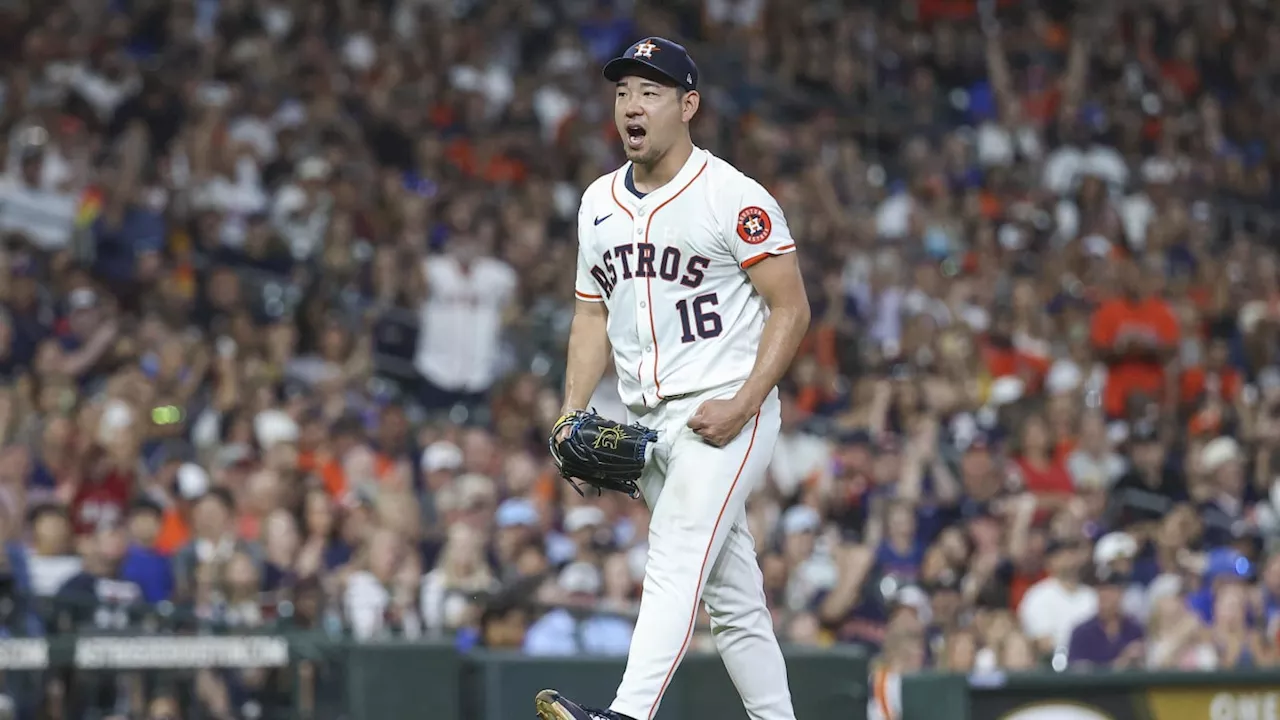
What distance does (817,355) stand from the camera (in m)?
13.0

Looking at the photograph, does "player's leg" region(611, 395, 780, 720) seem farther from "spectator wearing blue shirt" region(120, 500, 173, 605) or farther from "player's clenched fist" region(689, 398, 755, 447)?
"spectator wearing blue shirt" region(120, 500, 173, 605)

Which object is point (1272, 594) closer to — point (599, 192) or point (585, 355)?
point (585, 355)

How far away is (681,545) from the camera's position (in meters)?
4.87

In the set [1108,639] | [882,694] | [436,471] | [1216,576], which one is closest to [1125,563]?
[1216,576]

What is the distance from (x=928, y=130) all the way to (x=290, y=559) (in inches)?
340

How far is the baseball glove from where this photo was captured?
16.0 ft

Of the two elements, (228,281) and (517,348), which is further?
(517,348)

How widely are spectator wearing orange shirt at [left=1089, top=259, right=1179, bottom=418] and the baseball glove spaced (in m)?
8.58

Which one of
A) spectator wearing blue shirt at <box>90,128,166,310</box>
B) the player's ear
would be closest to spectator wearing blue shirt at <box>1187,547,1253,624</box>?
the player's ear

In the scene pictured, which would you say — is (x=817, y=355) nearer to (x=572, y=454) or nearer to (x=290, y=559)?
(x=290, y=559)

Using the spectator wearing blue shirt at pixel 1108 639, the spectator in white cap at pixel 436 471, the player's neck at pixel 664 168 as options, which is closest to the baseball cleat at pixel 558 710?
the player's neck at pixel 664 168

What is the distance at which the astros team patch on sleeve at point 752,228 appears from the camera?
489cm

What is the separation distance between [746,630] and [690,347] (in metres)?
0.77

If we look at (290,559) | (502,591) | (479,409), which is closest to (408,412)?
(479,409)
